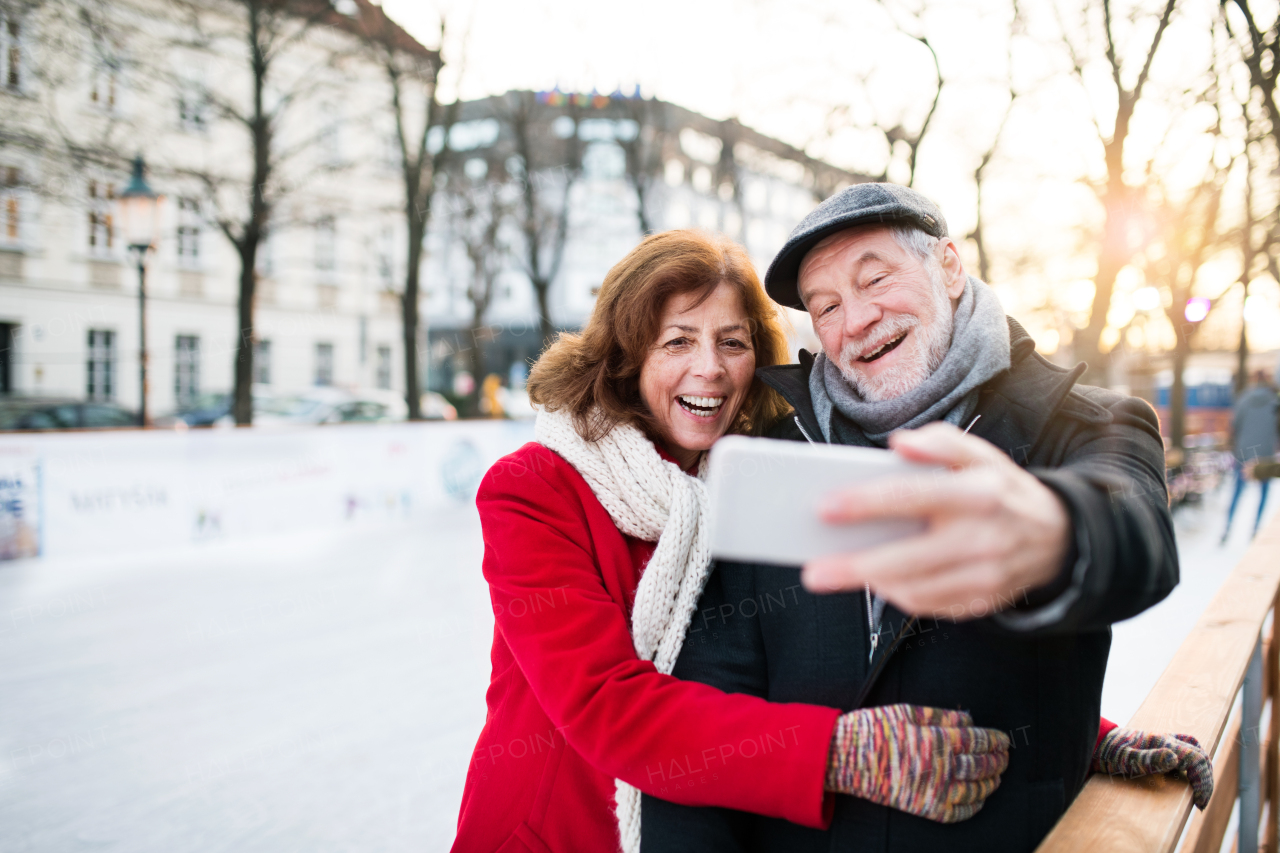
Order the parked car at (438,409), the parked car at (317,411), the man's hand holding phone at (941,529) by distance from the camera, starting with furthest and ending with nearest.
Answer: the parked car at (438,409) → the parked car at (317,411) → the man's hand holding phone at (941,529)

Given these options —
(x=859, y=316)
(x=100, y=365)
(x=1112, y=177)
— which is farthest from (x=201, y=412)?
(x=859, y=316)

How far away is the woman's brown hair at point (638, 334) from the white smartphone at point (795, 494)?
0.95 meters

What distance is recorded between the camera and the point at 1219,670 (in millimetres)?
1534

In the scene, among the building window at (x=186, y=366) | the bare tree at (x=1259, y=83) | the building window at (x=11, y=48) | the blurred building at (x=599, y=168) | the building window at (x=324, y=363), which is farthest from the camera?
the building window at (x=324, y=363)

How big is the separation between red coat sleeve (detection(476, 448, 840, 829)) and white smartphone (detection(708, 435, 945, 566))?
21.5 inches

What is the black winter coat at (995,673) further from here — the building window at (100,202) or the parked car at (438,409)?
the parked car at (438,409)

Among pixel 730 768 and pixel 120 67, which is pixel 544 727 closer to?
pixel 730 768

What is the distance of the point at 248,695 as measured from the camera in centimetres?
433

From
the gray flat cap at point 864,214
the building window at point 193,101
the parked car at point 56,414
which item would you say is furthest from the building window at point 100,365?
the gray flat cap at point 864,214

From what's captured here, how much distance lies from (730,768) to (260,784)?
3.15 metres

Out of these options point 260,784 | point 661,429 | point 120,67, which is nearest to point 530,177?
point 120,67

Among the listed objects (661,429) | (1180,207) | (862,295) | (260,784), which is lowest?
(260,784)

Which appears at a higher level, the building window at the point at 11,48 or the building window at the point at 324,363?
the building window at the point at 11,48

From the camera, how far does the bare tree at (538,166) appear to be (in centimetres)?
1555
